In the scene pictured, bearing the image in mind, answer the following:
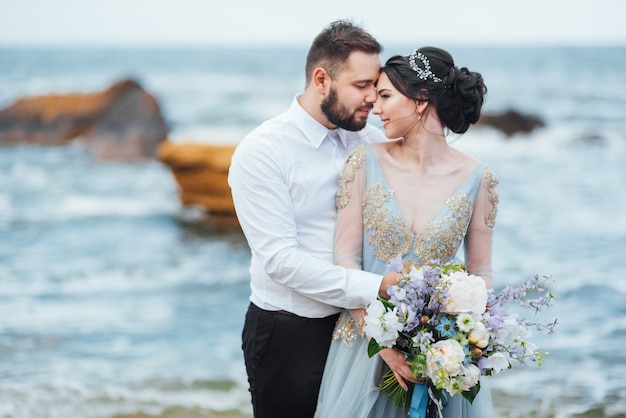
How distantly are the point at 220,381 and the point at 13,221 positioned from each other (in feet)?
29.6

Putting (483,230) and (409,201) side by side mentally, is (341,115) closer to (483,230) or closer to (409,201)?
(409,201)

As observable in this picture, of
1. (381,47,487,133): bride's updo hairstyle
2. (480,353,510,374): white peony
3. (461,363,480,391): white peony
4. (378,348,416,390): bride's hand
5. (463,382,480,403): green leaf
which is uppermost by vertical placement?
(381,47,487,133): bride's updo hairstyle

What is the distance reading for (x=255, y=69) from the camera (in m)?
43.1

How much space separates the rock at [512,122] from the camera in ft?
71.2

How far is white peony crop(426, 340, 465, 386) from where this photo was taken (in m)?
2.36

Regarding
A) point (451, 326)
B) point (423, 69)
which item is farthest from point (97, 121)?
point (451, 326)

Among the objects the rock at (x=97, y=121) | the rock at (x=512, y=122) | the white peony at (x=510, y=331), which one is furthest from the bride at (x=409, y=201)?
the rock at (x=512, y=122)

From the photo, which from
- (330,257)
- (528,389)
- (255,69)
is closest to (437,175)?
(330,257)

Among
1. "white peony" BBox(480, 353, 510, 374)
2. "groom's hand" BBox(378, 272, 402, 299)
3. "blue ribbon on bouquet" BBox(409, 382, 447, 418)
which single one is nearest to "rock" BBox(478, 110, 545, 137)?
"groom's hand" BBox(378, 272, 402, 299)

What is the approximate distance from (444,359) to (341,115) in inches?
42.4

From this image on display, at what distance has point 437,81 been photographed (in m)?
2.84

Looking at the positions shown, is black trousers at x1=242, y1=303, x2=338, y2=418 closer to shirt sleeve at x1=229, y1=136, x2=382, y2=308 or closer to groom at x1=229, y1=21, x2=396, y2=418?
groom at x1=229, y1=21, x2=396, y2=418

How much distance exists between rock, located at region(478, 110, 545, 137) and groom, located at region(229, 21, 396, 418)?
63.2ft

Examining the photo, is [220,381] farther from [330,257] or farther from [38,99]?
[38,99]
